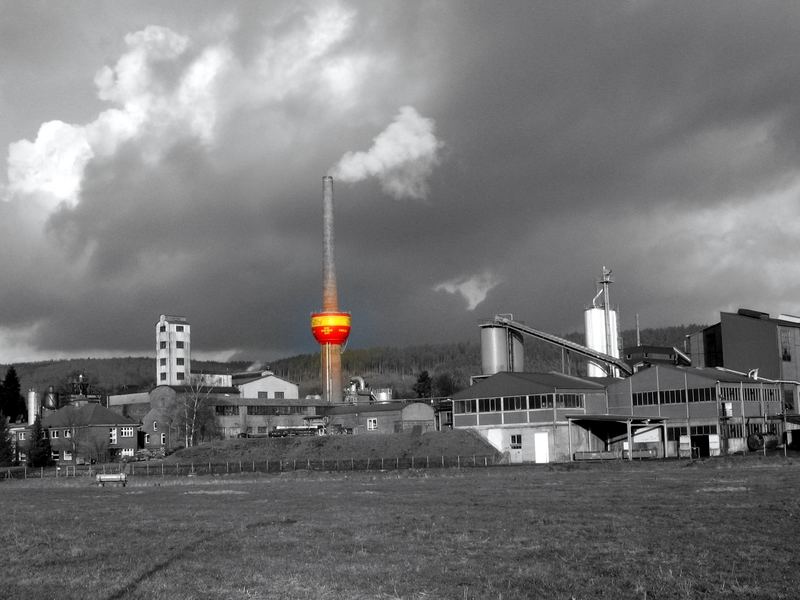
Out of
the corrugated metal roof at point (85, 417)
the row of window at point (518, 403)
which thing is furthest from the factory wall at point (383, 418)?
the corrugated metal roof at point (85, 417)

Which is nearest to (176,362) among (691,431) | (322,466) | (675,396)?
(322,466)

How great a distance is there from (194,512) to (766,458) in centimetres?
3756

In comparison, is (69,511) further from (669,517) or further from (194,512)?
(669,517)

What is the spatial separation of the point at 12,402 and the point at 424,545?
159m

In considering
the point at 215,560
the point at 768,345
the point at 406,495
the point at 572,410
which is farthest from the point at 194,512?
the point at 768,345

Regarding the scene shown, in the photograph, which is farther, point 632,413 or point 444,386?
point 444,386

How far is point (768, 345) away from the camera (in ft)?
307

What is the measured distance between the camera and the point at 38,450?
97.8 meters

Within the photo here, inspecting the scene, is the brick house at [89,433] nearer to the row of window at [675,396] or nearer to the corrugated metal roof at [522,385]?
the corrugated metal roof at [522,385]

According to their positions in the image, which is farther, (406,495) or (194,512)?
(406,495)

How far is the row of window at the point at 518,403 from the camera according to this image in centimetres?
7550

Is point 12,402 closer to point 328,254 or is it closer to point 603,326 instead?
point 328,254

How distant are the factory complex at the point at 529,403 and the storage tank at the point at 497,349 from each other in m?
0.13

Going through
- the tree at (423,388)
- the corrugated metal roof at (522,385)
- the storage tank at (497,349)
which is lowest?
the corrugated metal roof at (522,385)
